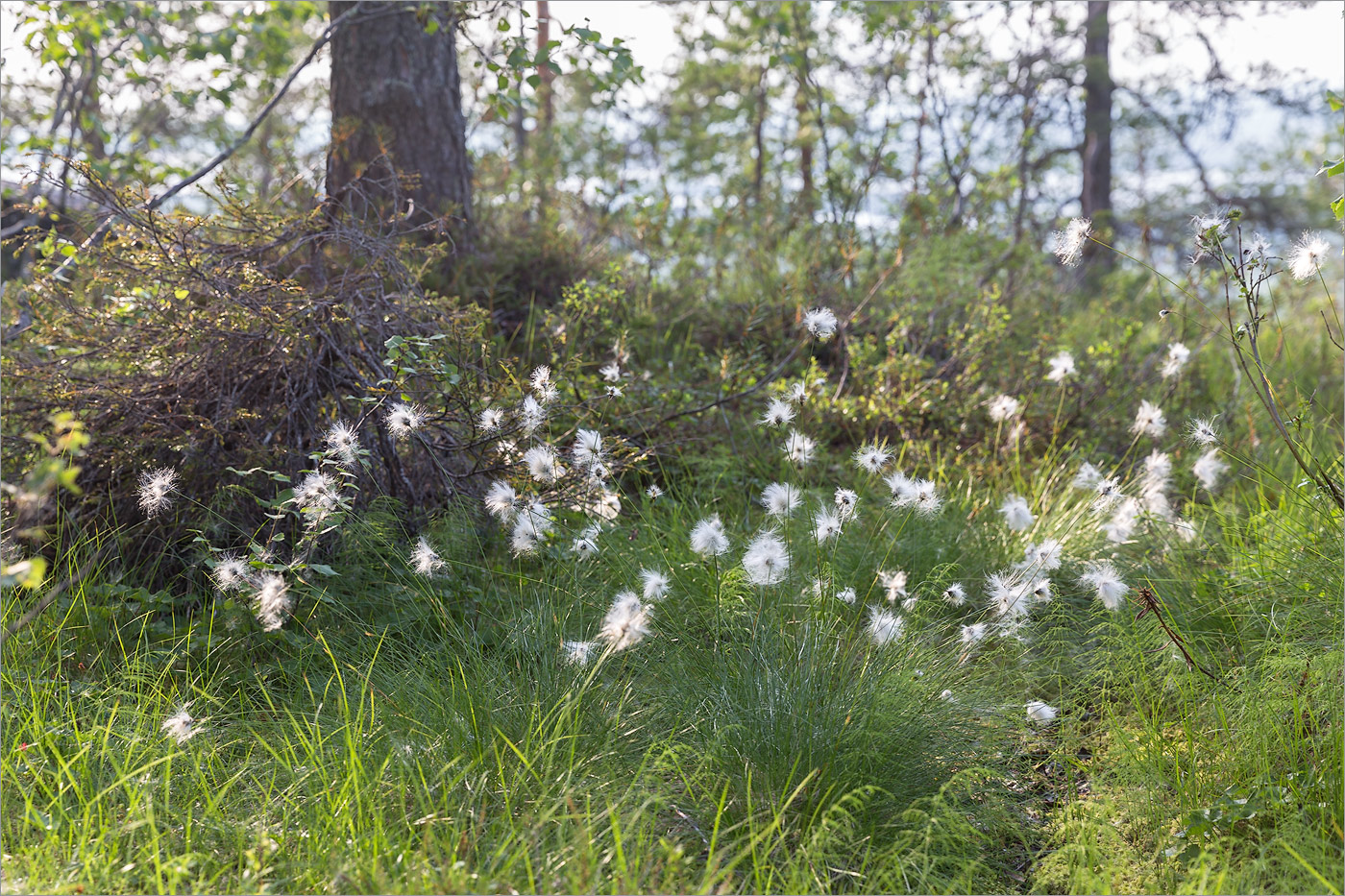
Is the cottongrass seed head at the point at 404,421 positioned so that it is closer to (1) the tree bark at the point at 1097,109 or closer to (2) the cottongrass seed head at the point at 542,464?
(2) the cottongrass seed head at the point at 542,464

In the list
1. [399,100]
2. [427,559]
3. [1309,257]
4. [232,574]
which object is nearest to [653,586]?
[427,559]

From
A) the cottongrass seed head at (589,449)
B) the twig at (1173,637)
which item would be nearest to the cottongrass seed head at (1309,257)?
the twig at (1173,637)

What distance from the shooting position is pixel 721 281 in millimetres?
6684

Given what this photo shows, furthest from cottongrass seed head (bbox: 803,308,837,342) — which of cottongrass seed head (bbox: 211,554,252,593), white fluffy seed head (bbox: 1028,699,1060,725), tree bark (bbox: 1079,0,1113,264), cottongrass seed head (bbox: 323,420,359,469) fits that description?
tree bark (bbox: 1079,0,1113,264)

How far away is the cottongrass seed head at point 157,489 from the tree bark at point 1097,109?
1053cm

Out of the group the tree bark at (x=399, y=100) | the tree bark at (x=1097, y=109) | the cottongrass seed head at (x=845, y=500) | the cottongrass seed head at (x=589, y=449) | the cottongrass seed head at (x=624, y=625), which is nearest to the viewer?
the cottongrass seed head at (x=624, y=625)

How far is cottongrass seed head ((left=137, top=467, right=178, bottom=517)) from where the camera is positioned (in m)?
3.02

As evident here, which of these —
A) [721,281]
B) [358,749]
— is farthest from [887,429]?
[358,749]

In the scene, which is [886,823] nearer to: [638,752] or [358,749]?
[638,752]

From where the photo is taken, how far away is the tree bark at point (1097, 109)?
11188mm

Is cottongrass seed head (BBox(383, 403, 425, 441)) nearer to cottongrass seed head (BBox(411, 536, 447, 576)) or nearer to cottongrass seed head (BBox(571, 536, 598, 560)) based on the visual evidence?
cottongrass seed head (BBox(411, 536, 447, 576))

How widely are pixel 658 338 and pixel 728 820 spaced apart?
12.5ft

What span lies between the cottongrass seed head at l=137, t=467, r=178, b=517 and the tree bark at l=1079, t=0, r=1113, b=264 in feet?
34.6

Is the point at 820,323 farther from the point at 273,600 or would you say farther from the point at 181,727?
the point at 181,727
